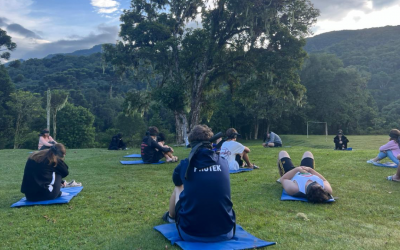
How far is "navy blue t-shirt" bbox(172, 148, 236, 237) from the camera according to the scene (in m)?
3.73

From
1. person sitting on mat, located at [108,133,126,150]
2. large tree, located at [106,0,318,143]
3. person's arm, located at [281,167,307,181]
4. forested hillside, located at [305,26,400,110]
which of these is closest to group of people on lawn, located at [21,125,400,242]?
person's arm, located at [281,167,307,181]

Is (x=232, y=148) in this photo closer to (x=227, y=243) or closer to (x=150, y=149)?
(x=150, y=149)

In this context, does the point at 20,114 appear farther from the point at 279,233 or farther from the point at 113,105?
the point at 279,233

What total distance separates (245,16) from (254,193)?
16085 millimetres

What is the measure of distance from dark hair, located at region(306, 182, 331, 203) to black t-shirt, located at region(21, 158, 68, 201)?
4969mm

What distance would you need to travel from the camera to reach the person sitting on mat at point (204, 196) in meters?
3.73

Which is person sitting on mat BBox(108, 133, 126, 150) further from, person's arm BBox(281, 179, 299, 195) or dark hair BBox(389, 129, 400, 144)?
dark hair BBox(389, 129, 400, 144)

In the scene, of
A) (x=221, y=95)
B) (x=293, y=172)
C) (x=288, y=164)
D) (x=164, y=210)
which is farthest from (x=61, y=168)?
(x=221, y=95)

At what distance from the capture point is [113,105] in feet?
213

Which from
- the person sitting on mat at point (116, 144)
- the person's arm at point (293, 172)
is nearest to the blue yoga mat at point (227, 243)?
the person's arm at point (293, 172)

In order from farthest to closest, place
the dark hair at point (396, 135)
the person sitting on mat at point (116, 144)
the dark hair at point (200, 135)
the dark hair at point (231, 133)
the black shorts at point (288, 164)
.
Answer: the person sitting on mat at point (116, 144) < the dark hair at point (396, 135) < the dark hair at point (231, 133) < the black shorts at point (288, 164) < the dark hair at point (200, 135)

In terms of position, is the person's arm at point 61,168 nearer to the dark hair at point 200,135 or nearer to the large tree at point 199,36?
the dark hair at point 200,135

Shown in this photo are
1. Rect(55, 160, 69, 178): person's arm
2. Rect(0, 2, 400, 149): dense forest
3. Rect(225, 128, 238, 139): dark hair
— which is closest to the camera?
Rect(55, 160, 69, 178): person's arm

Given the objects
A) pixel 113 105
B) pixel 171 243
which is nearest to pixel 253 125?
pixel 113 105
